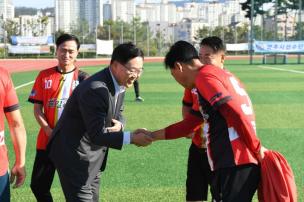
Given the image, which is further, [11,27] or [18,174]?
[11,27]

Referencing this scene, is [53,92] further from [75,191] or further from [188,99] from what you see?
[75,191]

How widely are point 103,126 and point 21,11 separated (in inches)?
5060

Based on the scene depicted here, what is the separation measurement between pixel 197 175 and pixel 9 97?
223cm

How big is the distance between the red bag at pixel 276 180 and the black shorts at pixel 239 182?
2.9 inches

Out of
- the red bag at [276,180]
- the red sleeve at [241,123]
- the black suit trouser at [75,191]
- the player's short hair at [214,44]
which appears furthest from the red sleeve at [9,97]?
the player's short hair at [214,44]

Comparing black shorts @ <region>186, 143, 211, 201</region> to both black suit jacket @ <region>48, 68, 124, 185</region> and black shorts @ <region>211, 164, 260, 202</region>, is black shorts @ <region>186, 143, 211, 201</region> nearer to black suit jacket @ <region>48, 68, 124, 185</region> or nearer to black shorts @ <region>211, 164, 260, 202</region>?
black suit jacket @ <region>48, 68, 124, 185</region>

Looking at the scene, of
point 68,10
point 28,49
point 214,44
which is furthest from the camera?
point 68,10

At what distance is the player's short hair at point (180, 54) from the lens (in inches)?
153

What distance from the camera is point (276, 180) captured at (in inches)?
148

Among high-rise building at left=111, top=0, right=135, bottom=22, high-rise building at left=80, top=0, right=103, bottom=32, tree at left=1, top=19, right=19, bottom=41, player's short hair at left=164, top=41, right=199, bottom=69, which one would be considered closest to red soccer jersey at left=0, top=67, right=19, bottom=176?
player's short hair at left=164, top=41, right=199, bottom=69

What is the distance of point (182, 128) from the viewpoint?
14.6 feet

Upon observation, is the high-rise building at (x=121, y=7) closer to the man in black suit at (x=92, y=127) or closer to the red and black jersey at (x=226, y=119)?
the man in black suit at (x=92, y=127)

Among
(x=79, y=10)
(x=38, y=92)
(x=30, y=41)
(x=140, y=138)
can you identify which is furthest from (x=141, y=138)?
(x=79, y=10)

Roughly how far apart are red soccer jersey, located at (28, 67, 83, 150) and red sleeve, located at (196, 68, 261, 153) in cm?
212
